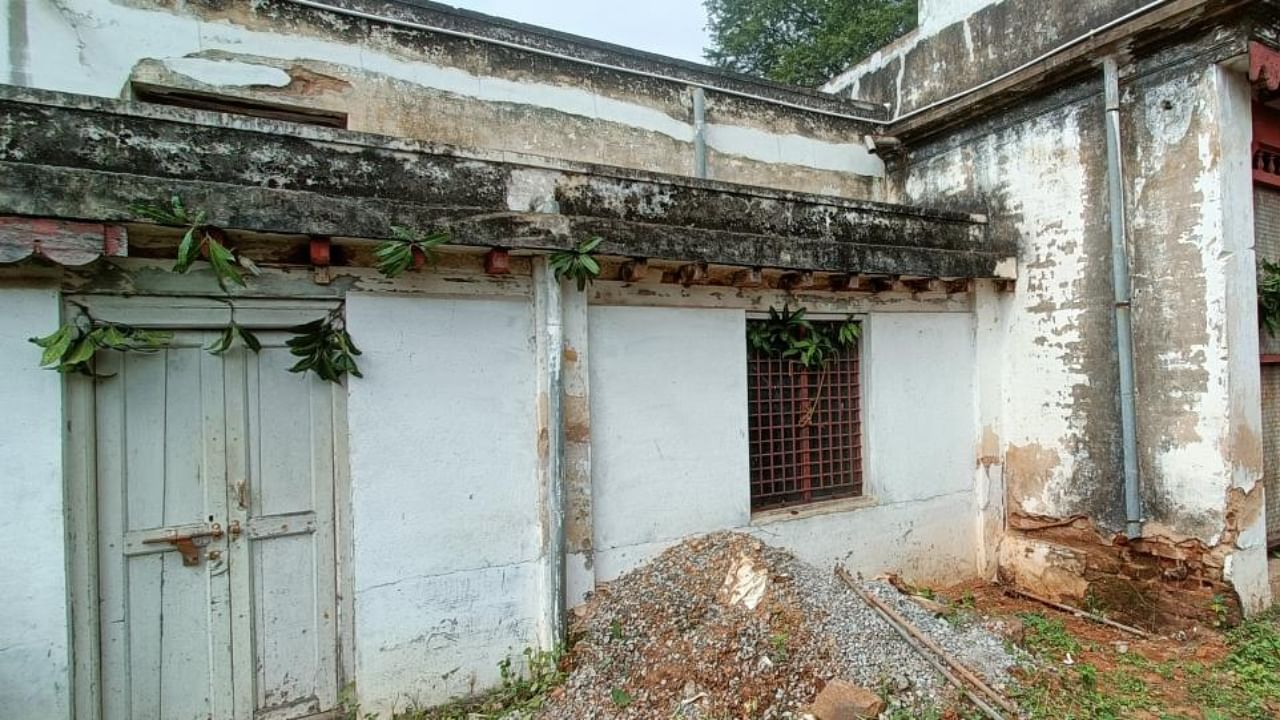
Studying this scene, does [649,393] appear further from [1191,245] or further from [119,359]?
[1191,245]

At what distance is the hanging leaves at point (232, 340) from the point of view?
3414 mm

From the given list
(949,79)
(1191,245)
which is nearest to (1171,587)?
(1191,245)

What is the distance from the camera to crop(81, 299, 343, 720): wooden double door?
11.0ft

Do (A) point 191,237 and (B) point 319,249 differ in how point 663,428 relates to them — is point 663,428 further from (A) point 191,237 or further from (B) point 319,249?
(A) point 191,237

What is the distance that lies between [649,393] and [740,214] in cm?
149

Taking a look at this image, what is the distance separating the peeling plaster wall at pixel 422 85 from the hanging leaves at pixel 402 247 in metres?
2.10

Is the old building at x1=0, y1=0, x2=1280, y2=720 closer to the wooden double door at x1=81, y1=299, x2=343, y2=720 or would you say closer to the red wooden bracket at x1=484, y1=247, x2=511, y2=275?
the wooden double door at x1=81, y1=299, x2=343, y2=720

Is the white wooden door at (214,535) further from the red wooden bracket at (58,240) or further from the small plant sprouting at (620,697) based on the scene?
the small plant sprouting at (620,697)

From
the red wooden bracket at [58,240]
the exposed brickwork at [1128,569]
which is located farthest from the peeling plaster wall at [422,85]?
the exposed brickwork at [1128,569]

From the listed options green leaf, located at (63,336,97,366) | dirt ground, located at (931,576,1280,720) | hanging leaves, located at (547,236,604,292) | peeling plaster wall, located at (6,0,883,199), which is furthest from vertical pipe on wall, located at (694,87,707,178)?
green leaf, located at (63,336,97,366)

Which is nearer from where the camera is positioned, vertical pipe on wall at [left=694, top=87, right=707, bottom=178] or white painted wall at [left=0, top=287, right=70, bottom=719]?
white painted wall at [left=0, top=287, right=70, bottom=719]

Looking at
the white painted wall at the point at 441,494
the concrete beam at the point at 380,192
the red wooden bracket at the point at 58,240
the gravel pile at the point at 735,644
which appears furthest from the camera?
the white painted wall at the point at 441,494

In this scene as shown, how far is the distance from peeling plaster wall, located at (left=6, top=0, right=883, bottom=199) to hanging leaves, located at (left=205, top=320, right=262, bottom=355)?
247cm

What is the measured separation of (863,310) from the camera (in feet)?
18.2
